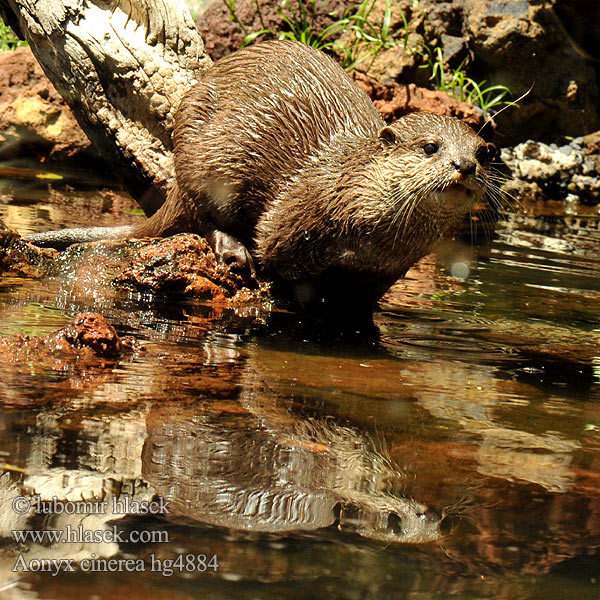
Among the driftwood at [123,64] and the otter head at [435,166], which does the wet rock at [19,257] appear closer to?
the driftwood at [123,64]

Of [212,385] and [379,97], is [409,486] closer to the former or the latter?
[212,385]

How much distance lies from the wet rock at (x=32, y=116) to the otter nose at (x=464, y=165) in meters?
4.36

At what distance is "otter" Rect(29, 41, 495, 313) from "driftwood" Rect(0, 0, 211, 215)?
0.54 metres

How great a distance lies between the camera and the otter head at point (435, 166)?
2.81 m

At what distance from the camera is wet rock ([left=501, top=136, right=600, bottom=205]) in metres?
7.71

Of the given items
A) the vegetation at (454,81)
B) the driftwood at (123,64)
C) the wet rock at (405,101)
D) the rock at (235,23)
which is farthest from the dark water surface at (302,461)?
the vegetation at (454,81)

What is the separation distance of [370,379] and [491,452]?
61 centimetres

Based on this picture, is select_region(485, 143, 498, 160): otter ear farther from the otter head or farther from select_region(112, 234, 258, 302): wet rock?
select_region(112, 234, 258, 302): wet rock

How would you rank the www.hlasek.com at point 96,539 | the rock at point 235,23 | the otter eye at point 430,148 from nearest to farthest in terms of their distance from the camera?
the www.hlasek.com at point 96,539 < the otter eye at point 430,148 < the rock at point 235,23

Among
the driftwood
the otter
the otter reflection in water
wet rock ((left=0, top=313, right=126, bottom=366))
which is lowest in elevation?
the otter reflection in water

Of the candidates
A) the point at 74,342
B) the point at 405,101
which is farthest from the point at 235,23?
the point at 74,342

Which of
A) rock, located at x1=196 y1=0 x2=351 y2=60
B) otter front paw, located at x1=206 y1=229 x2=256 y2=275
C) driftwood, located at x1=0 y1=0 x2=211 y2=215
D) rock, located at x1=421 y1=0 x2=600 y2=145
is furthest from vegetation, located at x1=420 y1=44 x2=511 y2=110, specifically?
otter front paw, located at x1=206 y1=229 x2=256 y2=275

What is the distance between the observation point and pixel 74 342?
2092 mm

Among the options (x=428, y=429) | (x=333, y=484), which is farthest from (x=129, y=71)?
(x=333, y=484)
